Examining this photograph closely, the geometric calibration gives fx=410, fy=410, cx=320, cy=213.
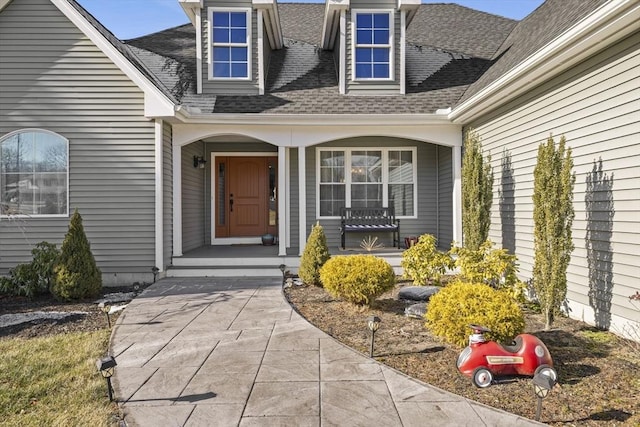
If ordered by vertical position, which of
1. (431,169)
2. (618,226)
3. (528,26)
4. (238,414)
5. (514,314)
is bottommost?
(238,414)

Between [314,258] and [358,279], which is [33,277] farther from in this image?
[358,279]

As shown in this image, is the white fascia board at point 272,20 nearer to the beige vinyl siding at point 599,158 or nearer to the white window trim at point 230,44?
the white window trim at point 230,44

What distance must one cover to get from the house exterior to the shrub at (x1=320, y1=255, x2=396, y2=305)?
2265 millimetres

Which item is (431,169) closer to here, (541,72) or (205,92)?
(541,72)

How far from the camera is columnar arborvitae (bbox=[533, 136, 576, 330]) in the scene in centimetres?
433

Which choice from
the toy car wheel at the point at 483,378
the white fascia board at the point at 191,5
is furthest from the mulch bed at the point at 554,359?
the white fascia board at the point at 191,5

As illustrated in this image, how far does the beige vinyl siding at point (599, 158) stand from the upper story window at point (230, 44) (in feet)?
18.0

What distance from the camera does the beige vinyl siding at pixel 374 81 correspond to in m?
8.51

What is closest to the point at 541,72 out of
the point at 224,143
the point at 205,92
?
the point at 205,92

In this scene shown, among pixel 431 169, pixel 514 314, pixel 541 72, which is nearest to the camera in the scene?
pixel 514 314

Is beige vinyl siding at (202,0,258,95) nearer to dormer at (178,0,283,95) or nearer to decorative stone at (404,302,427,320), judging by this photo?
dormer at (178,0,283,95)

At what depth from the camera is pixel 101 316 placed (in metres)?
5.08

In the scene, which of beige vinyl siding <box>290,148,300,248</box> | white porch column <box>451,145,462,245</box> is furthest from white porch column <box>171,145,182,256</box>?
white porch column <box>451,145,462,245</box>

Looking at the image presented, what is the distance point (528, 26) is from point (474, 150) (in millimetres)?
3441
